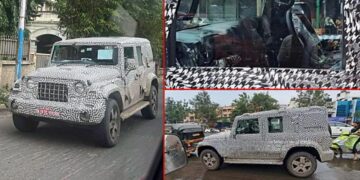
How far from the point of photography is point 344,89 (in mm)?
2129

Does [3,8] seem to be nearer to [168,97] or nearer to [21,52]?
[21,52]

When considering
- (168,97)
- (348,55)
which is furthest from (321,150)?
(168,97)

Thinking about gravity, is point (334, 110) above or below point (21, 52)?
below

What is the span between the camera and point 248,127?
2197 millimetres

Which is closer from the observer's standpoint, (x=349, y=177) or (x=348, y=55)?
(x=348, y=55)

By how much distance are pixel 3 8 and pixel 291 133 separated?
1617 millimetres

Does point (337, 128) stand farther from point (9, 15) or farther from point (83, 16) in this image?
point (9, 15)

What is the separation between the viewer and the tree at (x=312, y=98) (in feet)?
6.98

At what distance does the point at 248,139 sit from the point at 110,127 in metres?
0.70

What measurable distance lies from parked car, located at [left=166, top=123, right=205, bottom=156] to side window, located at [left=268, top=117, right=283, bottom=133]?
1.14 ft

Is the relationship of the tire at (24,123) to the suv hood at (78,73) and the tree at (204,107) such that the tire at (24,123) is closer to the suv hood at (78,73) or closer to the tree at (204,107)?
the suv hood at (78,73)

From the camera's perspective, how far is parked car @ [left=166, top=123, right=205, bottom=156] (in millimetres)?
2234

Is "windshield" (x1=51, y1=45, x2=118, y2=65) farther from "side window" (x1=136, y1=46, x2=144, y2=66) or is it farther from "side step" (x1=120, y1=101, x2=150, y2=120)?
"side step" (x1=120, y1=101, x2=150, y2=120)

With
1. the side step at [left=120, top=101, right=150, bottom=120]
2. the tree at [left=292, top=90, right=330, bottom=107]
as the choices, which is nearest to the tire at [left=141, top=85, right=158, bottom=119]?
the side step at [left=120, top=101, right=150, bottom=120]
